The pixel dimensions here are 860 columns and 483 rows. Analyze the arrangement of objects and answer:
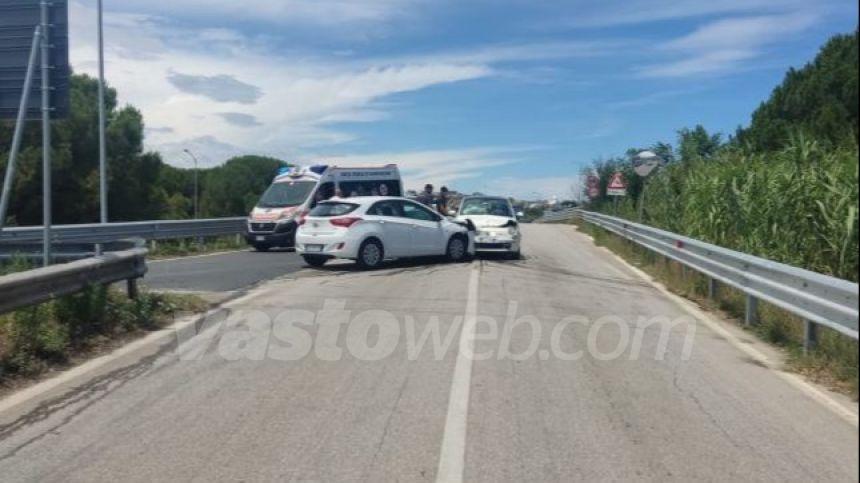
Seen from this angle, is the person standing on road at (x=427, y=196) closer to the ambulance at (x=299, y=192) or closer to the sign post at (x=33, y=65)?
the ambulance at (x=299, y=192)

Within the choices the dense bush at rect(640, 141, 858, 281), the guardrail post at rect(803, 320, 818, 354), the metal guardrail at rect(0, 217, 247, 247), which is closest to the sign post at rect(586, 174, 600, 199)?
the metal guardrail at rect(0, 217, 247, 247)

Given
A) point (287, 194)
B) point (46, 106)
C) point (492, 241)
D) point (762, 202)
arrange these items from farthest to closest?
point (287, 194) < point (492, 241) < point (762, 202) < point (46, 106)

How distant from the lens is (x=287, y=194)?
2550 centimetres

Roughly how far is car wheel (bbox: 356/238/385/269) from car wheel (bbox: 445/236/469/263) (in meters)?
1.96

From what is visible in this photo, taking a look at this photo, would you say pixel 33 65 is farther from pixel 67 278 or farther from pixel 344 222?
pixel 344 222

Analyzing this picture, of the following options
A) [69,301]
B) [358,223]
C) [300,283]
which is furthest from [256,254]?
[69,301]

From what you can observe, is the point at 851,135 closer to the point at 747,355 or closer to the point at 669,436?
the point at 669,436

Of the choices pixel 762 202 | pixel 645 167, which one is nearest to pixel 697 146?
pixel 645 167

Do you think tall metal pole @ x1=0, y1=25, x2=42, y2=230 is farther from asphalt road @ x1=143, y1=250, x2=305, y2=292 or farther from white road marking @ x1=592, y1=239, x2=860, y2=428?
white road marking @ x1=592, y1=239, x2=860, y2=428

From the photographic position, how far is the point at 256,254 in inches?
941

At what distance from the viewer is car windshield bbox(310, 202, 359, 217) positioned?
58.7 feet

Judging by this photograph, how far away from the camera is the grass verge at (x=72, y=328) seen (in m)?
8.04

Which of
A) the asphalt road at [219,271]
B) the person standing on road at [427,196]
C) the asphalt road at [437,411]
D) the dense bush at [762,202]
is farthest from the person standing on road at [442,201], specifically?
the asphalt road at [437,411]

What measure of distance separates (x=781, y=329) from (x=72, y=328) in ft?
26.9
